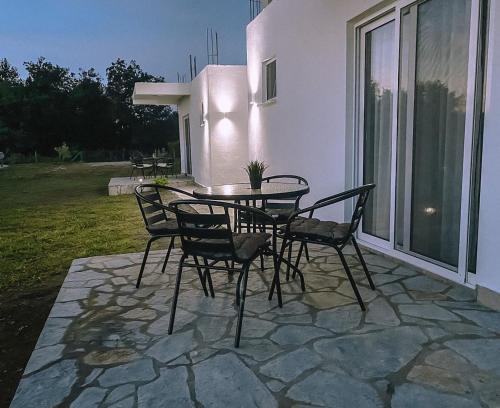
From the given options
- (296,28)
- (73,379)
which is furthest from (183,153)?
(73,379)

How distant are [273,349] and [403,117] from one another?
2231mm

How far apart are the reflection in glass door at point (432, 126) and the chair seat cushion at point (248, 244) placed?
136cm

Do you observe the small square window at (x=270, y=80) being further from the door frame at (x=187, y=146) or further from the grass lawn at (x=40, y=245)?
the door frame at (x=187, y=146)

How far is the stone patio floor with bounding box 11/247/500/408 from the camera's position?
1.83m

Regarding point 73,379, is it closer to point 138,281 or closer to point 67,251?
point 138,281

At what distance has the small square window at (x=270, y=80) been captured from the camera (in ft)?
20.5

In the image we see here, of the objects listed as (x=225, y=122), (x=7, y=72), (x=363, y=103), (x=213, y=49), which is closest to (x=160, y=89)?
(x=213, y=49)

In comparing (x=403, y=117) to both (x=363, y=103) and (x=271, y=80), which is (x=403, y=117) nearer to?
(x=363, y=103)

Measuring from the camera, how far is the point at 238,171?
31.6 ft

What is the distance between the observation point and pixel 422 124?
3244 mm

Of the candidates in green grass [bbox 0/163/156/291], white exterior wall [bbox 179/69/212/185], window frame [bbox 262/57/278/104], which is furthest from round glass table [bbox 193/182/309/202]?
white exterior wall [bbox 179/69/212/185]

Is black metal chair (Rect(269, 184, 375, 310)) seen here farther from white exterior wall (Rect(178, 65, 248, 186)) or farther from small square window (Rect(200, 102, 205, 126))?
small square window (Rect(200, 102, 205, 126))

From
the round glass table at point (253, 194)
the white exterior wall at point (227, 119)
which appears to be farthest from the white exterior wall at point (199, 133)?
the round glass table at point (253, 194)

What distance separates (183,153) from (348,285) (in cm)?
1146
